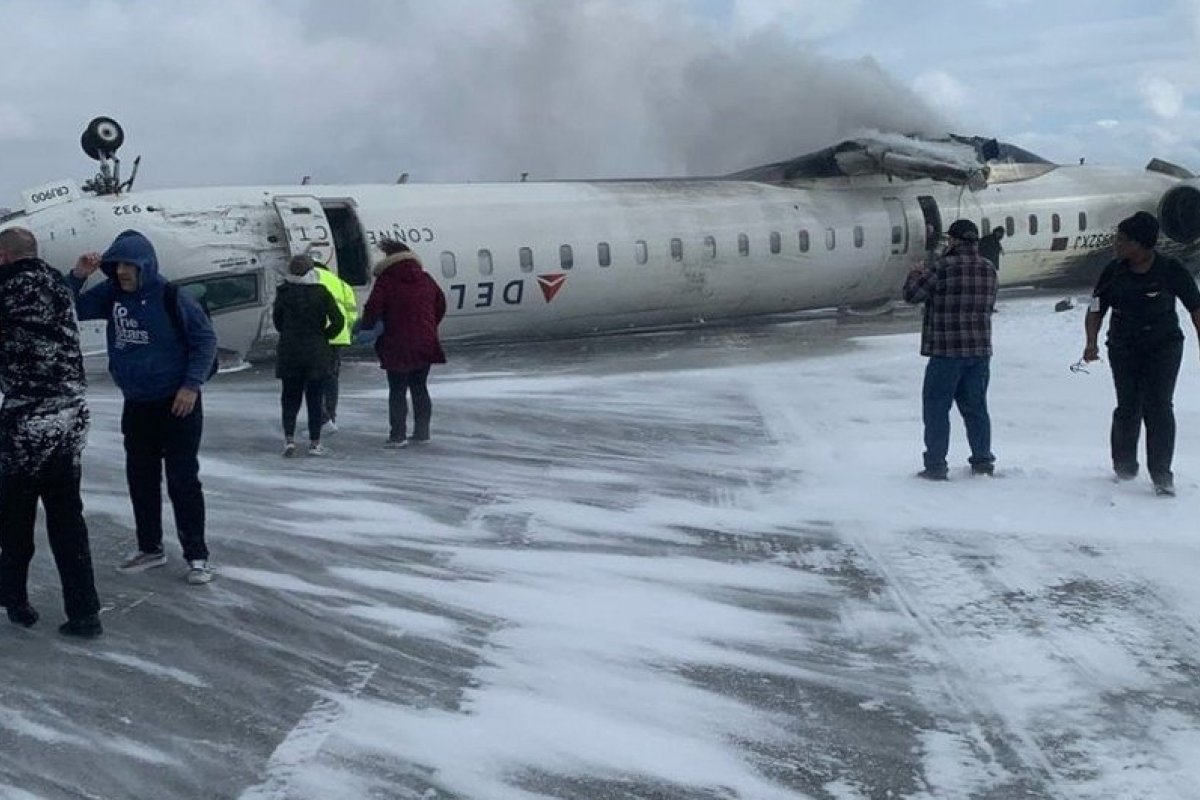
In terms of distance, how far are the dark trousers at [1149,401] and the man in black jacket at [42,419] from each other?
618 cm

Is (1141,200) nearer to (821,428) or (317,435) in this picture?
(821,428)

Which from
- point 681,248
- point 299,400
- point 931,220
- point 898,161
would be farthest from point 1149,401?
point 931,220

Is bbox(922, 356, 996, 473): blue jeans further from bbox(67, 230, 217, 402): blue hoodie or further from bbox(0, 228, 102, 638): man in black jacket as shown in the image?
bbox(0, 228, 102, 638): man in black jacket

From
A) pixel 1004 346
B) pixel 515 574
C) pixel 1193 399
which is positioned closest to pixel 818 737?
pixel 515 574

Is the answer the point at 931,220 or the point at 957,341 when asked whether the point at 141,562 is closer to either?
the point at 957,341

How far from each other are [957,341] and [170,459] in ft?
16.7

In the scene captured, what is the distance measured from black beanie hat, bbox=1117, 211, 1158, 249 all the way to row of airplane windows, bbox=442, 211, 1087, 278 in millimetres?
9875

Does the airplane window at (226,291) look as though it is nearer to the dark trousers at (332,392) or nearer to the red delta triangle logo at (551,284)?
the red delta triangle logo at (551,284)

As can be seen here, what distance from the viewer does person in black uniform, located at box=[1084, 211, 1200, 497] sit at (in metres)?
7.65

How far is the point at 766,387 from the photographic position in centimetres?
1312

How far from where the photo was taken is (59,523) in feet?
17.9

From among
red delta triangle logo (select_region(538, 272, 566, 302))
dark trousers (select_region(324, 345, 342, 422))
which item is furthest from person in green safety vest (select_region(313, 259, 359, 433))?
red delta triangle logo (select_region(538, 272, 566, 302))

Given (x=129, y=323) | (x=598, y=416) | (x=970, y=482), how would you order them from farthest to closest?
(x=598, y=416)
(x=970, y=482)
(x=129, y=323)

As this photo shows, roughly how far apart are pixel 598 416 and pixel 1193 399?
545cm
